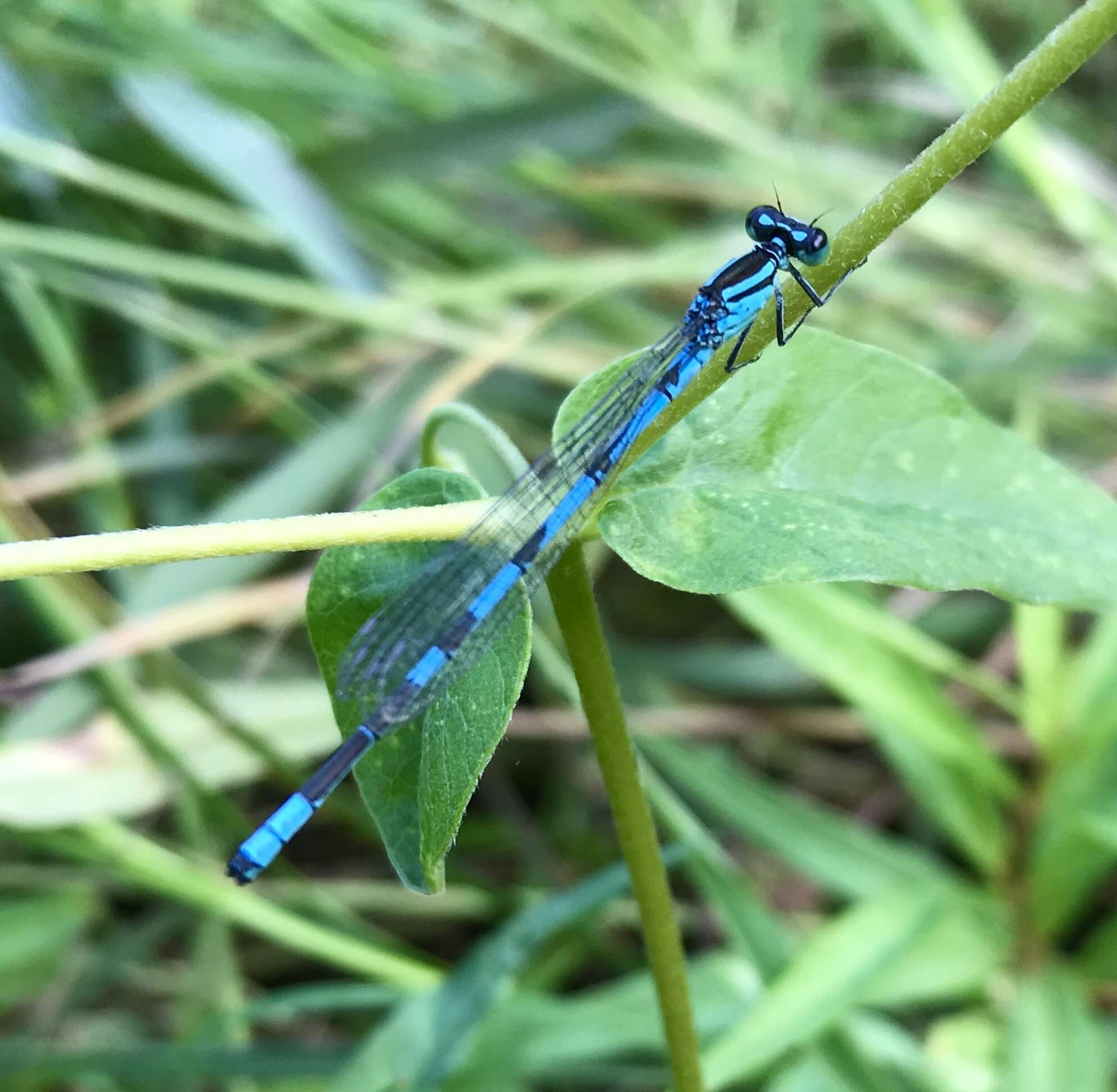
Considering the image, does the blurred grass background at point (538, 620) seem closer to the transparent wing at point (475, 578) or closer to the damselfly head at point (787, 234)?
the damselfly head at point (787, 234)

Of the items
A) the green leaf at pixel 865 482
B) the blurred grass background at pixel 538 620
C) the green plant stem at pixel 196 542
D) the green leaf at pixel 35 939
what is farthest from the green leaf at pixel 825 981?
the green leaf at pixel 35 939

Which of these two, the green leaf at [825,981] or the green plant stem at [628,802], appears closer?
the green plant stem at [628,802]

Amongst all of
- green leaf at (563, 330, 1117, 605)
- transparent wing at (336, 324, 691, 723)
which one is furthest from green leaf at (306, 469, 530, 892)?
green leaf at (563, 330, 1117, 605)

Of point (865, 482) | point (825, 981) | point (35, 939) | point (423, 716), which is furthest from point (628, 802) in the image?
point (35, 939)

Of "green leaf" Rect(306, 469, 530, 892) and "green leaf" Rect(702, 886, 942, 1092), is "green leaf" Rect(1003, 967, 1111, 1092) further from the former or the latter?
"green leaf" Rect(306, 469, 530, 892)

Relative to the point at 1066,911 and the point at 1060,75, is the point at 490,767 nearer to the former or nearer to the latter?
the point at 1066,911

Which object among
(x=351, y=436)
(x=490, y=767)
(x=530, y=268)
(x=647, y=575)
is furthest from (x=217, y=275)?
(x=647, y=575)

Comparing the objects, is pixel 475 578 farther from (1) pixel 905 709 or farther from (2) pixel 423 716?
(1) pixel 905 709
